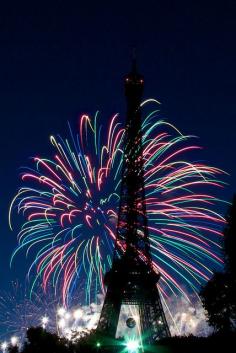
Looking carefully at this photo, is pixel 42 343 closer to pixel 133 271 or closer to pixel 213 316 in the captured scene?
pixel 213 316

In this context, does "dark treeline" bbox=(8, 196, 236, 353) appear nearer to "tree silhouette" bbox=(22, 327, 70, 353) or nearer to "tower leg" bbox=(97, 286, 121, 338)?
"tree silhouette" bbox=(22, 327, 70, 353)

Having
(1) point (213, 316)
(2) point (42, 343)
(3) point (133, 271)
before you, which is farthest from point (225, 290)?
(3) point (133, 271)

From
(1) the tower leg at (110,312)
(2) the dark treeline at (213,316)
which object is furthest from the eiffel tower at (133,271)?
(2) the dark treeline at (213,316)

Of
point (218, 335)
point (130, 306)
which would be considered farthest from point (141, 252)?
point (218, 335)

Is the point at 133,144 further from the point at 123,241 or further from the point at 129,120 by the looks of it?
the point at 123,241

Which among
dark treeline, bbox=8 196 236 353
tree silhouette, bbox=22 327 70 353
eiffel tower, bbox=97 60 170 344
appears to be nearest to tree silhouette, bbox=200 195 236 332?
dark treeline, bbox=8 196 236 353

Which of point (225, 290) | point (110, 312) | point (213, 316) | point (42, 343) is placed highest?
point (225, 290)
